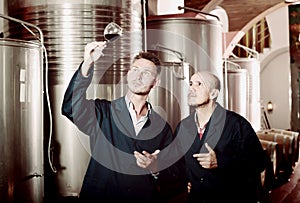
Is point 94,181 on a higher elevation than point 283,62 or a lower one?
lower

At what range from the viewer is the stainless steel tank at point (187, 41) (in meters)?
3.89

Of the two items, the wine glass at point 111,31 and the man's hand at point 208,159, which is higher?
the wine glass at point 111,31

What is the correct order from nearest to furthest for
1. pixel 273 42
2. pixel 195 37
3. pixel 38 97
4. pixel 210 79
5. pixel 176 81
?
1. pixel 210 79
2. pixel 38 97
3. pixel 176 81
4. pixel 195 37
5. pixel 273 42

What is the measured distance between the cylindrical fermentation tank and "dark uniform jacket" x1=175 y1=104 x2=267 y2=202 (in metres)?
0.86

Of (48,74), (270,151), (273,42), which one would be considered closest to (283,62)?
(273,42)

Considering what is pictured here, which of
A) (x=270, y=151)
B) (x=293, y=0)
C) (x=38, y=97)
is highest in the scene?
(x=293, y=0)

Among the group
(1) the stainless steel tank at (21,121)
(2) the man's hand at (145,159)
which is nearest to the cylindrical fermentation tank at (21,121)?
(1) the stainless steel tank at (21,121)

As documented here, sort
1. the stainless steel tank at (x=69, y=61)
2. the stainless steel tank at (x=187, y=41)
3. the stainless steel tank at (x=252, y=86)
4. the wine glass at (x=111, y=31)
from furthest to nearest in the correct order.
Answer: the stainless steel tank at (x=252, y=86) → the stainless steel tank at (x=187, y=41) → the stainless steel tank at (x=69, y=61) → the wine glass at (x=111, y=31)

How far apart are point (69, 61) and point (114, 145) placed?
33.0 inches

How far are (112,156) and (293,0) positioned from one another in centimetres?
653

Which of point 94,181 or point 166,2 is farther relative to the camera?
point 166,2

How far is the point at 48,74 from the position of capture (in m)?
3.07

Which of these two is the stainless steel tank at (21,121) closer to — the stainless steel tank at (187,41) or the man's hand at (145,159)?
the man's hand at (145,159)

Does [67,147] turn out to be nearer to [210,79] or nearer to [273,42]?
[210,79]
